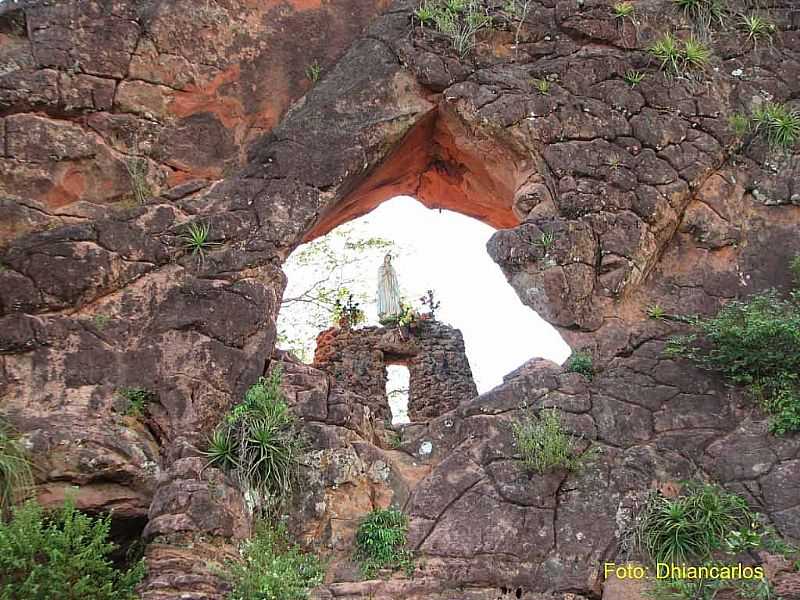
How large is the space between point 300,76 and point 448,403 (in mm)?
5599

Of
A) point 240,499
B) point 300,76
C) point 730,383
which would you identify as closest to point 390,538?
point 240,499

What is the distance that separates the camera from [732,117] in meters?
10.3

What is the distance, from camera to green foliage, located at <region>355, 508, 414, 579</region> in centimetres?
757

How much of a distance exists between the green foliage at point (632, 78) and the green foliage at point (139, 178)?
5148 mm

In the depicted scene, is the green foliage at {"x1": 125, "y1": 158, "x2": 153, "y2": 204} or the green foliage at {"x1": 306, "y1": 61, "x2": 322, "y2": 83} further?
the green foliage at {"x1": 306, "y1": 61, "x2": 322, "y2": 83}

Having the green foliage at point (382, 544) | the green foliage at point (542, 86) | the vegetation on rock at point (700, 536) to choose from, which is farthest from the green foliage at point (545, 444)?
the green foliage at point (542, 86)

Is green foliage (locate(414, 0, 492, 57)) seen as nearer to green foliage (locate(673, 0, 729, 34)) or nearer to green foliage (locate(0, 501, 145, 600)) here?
green foliage (locate(673, 0, 729, 34))

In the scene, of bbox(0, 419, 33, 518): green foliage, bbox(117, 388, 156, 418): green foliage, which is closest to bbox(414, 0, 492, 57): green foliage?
bbox(117, 388, 156, 418): green foliage

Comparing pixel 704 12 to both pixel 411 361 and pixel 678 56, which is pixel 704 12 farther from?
pixel 411 361

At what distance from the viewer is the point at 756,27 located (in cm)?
1090

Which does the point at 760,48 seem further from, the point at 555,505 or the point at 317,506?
the point at 317,506

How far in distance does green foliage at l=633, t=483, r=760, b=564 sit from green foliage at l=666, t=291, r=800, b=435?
3.18 feet

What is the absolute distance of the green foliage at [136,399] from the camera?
8180mm

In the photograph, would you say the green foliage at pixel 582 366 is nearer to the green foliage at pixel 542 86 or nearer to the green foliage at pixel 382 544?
the green foliage at pixel 382 544
